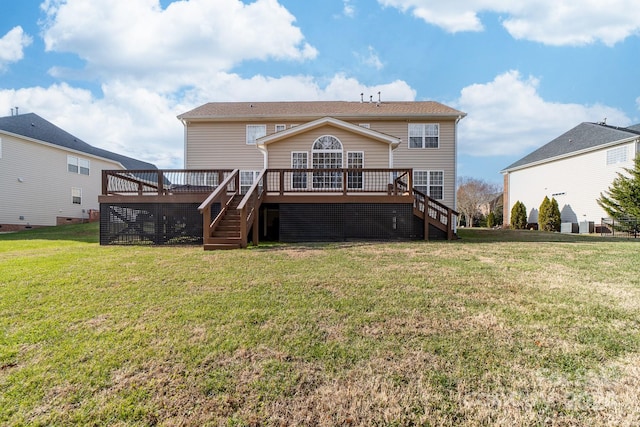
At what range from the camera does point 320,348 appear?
3012 mm

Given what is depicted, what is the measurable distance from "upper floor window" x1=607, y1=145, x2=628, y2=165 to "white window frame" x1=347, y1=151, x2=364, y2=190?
15.8 meters

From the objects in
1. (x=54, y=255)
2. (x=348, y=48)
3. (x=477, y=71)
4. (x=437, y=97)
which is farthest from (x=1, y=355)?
(x=437, y=97)

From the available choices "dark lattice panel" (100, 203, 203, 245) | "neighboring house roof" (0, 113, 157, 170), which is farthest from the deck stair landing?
"neighboring house roof" (0, 113, 157, 170)

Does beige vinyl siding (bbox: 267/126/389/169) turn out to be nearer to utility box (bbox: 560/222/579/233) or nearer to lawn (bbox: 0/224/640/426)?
lawn (bbox: 0/224/640/426)

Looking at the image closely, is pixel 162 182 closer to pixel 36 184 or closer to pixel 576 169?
pixel 36 184

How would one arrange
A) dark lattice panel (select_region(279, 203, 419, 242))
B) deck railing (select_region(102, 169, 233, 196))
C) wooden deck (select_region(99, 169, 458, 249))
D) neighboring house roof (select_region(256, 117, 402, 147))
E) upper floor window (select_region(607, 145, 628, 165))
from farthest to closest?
1. upper floor window (select_region(607, 145, 628, 165))
2. neighboring house roof (select_region(256, 117, 402, 147))
3. deck railing (select_region(102, 169, 233, 196))
4. dark lattice panel (select_region(279, 203, 419, 242))
5. wooden deck (select_region(99, 169, 458, 249))

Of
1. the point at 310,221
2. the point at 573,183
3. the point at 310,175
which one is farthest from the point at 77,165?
the point at 573,183

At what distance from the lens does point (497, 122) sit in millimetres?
22312

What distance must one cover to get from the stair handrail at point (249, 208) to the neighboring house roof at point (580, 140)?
19812 mm

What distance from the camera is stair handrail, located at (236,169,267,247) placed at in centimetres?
855

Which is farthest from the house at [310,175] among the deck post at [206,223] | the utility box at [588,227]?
the utility box at [588,227]

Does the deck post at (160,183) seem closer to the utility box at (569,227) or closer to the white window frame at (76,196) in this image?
the white window frame at (76,196)

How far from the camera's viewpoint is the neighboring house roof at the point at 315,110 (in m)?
15.7

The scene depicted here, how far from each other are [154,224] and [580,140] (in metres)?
25.7
